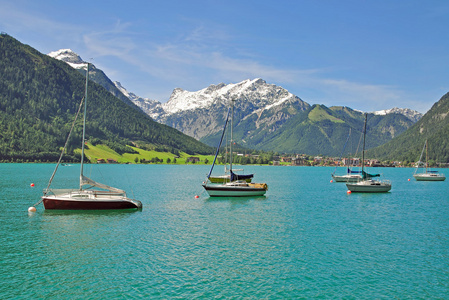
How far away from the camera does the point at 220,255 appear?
123 feet

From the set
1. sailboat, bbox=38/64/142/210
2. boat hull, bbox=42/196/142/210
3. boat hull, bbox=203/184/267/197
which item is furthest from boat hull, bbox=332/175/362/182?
boat hull, bbox=42/196/142/210

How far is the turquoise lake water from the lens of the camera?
28.2m

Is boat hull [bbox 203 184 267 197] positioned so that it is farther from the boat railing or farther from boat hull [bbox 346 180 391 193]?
boat hull [bbox 346 180 391 193]

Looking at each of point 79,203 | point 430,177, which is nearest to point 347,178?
point 430,177

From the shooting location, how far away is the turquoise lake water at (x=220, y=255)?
28.2m

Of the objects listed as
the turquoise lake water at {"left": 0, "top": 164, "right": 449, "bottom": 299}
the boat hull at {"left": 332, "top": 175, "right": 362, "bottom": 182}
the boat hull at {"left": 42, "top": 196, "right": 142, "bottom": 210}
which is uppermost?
the boat hull at {"left": 332, "top": 175, "right": 362, "bottom": 182}

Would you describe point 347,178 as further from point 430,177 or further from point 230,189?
point 230,189

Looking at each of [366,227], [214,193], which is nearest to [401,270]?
[366,227]

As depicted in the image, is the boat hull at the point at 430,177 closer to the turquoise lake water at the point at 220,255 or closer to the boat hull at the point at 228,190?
the turquoise lake water at the point at 220,255

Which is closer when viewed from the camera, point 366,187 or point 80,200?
point 80,200

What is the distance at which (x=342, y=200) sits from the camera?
291 feet

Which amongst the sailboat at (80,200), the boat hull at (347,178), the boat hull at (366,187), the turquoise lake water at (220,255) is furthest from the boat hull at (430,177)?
the sailboat at (80,200)

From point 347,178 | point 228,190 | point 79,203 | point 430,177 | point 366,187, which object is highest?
point 430,177

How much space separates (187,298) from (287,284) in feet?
29.4
